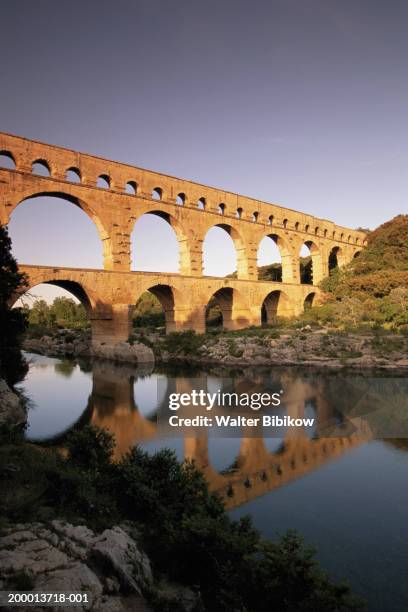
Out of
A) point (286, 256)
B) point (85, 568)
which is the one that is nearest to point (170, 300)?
point (286, 256)

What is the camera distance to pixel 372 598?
3.89 meters

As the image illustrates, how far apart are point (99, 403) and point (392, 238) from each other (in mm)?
28975

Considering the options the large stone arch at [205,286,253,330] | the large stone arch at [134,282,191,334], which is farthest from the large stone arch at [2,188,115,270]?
the large stone arch at [205,286,253,330]

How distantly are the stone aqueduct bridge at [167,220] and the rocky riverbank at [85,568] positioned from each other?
15.6 metres

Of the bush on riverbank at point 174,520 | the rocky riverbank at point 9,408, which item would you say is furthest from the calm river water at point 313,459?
the bush on riverbank at point 174,520

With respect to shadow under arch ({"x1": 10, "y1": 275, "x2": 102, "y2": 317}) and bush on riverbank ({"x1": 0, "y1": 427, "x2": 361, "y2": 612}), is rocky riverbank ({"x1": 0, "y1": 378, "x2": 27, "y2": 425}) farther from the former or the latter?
shadow under arch ({"x1": 10, "y1": 275, "x2": 102, "y2": 317})

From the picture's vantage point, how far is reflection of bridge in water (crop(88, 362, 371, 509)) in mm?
6410

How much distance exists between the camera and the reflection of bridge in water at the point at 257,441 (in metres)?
6.41

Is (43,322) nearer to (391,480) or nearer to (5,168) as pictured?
(5,168)

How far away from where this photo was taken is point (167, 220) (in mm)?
25219

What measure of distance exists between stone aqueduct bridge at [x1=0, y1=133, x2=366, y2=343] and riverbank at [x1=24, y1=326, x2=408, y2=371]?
1.71 m

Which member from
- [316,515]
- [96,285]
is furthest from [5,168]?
[316,515]

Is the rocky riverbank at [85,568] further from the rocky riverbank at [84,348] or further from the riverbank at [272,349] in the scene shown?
the rocky riverbank at [84,348]

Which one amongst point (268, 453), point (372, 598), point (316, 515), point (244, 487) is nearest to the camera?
point (372, 598)
